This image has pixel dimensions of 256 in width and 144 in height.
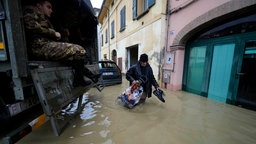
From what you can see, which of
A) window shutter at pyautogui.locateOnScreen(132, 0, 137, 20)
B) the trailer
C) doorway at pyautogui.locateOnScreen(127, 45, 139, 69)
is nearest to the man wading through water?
the trailer

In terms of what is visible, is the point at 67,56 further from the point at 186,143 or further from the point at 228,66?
the point at 228,66

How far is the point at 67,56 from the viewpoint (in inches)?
71.0

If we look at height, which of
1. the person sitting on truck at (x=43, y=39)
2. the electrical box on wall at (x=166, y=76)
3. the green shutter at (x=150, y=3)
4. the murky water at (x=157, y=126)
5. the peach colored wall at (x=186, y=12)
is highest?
the green shutter at (x=150, y=3)

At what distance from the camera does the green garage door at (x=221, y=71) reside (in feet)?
11.0

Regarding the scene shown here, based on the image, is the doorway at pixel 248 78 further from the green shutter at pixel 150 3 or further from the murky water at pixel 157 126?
the green shutter at pixel 150 3

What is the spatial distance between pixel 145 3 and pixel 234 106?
5.66m

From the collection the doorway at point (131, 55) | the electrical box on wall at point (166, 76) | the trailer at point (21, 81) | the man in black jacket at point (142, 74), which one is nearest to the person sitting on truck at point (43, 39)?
the trailer at point (21, 81)

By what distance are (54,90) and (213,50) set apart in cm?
431

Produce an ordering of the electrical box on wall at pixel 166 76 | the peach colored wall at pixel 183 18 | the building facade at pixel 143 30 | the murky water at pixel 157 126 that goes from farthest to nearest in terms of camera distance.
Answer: the building facade at pixel 143 30
the electrical box on wall at pixel 166 76
the peach colored wall at pixel 183 18
the murky water at pixel 157 126

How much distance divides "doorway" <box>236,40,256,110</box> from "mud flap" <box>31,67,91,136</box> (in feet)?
13.2

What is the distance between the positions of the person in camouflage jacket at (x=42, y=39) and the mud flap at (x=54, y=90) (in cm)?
24

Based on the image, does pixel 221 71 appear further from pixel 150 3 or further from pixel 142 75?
pixel 150 3

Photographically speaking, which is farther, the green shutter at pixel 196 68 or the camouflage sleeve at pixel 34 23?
the green shutter at pixel 196 68

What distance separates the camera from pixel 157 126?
89.3 inches
